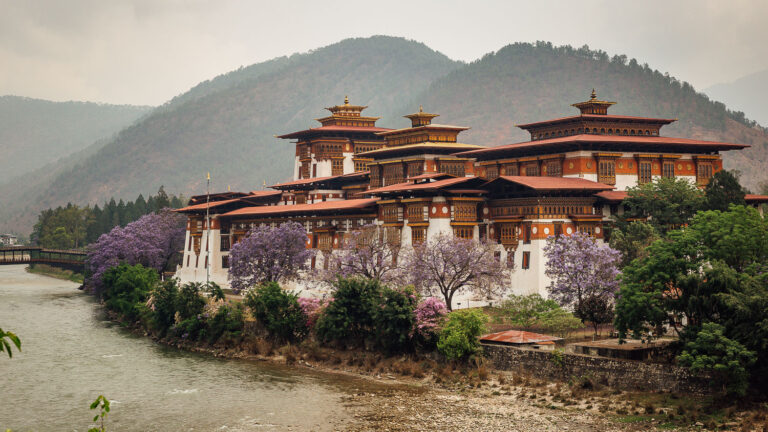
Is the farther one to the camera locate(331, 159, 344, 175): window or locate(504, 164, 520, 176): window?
locate(331, 159, 344, 175): window

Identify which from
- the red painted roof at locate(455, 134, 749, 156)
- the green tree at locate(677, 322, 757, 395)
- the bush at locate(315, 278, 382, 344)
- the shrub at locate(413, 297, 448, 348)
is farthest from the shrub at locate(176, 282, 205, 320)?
the green tree at locate(677, 322, 757, 395)

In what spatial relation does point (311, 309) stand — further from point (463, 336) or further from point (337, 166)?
point (337, 166)

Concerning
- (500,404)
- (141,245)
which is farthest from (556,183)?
(141,245)

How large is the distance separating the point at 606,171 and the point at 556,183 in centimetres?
808

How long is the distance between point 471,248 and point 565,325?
40.0 ft

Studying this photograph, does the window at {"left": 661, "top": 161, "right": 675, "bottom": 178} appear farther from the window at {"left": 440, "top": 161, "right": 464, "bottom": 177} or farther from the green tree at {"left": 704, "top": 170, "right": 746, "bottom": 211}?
the window at {"left": 440, "top": 161, "right": 464, "bottom": 177}

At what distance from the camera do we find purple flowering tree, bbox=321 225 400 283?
69.9m

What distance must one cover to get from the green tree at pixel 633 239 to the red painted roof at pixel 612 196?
387 centimetres

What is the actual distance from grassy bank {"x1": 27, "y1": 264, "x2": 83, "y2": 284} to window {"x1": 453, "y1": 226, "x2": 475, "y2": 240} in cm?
8549

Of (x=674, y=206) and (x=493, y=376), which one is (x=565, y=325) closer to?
(x=493, y=376)

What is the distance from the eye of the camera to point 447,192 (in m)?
70.5

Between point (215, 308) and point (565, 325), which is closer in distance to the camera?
point (565, 325)

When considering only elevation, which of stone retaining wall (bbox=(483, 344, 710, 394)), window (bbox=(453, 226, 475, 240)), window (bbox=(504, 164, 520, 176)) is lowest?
stone retaining wall (bbox=(483, 344, 710, 394))

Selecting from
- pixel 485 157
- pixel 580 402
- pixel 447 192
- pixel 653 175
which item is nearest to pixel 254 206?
pixel 485 157
